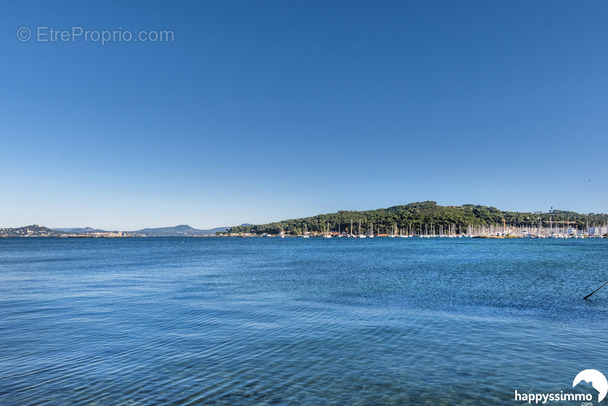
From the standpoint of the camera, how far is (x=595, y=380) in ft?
37.7

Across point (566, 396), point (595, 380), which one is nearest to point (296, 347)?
point (566, 396)

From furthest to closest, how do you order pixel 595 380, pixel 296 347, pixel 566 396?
1. pixel 296 347
2. pixel 595 380
3. pixel 566 396

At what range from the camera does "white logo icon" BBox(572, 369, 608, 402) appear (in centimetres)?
1083

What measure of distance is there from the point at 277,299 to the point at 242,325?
8.00 meters

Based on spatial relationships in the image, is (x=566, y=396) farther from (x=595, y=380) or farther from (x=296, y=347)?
(x=296, y=347)

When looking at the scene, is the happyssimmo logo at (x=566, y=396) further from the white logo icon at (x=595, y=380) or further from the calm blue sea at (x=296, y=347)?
the calm blue sea at (x=296, y=347)

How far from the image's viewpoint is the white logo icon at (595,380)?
10828mm

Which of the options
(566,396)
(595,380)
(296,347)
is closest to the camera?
(566,396)

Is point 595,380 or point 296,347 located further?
point 296,347

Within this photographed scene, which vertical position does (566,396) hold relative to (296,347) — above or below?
below

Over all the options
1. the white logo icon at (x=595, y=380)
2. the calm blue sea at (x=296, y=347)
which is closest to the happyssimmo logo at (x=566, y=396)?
the white logo icon at (x=595, y=380)

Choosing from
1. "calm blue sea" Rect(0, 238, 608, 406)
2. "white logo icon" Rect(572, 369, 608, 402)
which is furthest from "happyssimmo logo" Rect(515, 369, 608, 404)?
"calm blue sea" Rect(0, 238, 608, 406)

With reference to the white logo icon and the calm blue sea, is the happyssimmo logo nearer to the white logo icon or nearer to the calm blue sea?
the white logo icon

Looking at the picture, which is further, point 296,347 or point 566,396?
point 296,347
